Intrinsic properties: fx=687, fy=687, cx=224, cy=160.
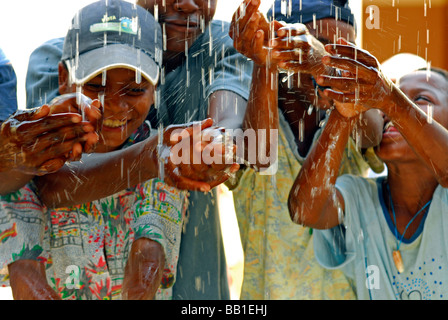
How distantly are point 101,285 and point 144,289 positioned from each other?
27cm

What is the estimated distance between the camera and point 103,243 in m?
2.87

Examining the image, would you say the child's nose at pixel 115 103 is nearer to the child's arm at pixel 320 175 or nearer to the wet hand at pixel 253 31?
the wet hand at pixel 253 31

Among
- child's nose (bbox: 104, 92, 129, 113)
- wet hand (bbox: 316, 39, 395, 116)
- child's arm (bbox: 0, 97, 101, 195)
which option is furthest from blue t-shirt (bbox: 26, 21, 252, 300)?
child's arm (bbox: 0, 97, 101, 195)

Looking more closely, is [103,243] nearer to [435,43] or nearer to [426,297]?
[426,297]

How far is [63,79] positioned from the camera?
3020 millimetres

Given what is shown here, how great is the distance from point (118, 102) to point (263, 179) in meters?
0.82

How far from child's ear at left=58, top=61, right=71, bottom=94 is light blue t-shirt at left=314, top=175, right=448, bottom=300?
1.31m

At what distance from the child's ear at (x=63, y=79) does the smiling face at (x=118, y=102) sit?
2 centimetres

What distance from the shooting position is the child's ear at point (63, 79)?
2.98 meters

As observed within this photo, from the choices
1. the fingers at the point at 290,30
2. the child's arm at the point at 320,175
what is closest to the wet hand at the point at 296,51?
the fingers at the point at 290,30

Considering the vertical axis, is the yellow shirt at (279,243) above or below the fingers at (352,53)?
below

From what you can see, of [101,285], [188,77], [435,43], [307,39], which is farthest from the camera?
[435,43]
